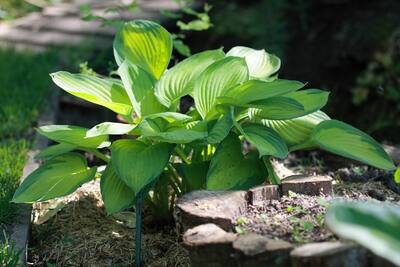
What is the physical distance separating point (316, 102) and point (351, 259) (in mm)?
870

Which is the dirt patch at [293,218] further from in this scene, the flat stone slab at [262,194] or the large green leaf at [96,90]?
the large green leaf at [96,90]

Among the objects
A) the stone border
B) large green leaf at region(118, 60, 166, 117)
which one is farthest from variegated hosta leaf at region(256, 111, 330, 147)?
the stone border

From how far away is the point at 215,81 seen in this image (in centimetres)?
280

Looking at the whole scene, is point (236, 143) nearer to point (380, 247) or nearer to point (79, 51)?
point (380, 247)

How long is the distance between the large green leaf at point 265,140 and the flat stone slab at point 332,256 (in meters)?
0.55

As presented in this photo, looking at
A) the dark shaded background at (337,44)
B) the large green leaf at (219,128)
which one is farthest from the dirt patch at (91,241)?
the dark shaded background at (337,44)

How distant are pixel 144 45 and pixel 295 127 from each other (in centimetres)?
71

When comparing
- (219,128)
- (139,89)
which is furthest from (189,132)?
(139,89)

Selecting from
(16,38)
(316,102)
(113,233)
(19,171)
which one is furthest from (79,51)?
(316,102)

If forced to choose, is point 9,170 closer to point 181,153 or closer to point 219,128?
point 181,153

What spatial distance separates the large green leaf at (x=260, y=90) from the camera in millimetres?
2680

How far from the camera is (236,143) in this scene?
279 cm

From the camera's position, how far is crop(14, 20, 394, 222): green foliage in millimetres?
2650

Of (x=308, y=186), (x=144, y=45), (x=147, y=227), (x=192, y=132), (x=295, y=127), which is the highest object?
(x=144, y=45)
